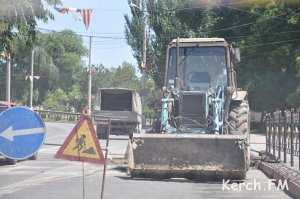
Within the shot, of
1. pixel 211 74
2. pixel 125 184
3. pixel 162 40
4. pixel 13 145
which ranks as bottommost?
pixel 125 184

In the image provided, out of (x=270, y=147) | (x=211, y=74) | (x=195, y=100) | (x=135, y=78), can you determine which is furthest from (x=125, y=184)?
Answer: (x=135, y=78)

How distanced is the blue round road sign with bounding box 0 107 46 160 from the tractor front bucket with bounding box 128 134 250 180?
772cm

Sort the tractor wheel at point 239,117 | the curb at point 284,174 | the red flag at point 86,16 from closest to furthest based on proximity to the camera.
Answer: the curb at point 284,174 → the tractor wheel at point 239,117 → the red flag at point 86,16

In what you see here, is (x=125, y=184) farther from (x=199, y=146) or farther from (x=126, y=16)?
(x=126, y=16)

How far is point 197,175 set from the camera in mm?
15320

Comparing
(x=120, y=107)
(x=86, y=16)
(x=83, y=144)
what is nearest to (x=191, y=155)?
(x=83, y=144)

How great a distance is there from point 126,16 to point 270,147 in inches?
1495

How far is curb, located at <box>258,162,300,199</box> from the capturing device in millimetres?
12836

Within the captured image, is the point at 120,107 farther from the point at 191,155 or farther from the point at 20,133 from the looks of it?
the point at 20,133

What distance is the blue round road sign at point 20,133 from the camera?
24.0 feet

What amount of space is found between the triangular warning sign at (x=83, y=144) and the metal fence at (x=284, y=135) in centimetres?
918

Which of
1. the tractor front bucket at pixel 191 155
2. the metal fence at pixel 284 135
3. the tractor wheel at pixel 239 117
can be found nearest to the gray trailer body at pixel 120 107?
the metal fence at pixel 284 135

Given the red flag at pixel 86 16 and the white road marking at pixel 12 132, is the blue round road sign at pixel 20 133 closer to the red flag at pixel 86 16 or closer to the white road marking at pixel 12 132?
the white road marking at pixel 12 132

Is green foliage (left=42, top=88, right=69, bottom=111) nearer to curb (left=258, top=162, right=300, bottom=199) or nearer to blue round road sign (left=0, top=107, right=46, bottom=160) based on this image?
curb (left=258, top=162, right=300, bottom=199)
